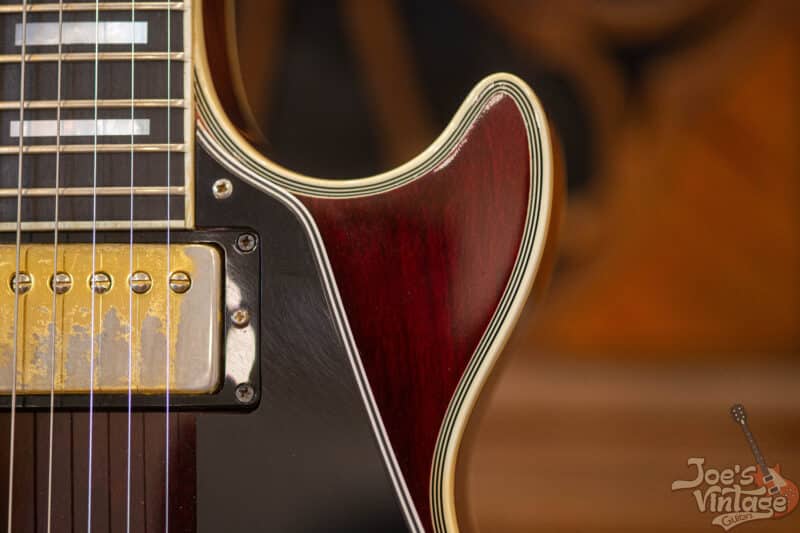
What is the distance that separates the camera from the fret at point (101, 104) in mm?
469

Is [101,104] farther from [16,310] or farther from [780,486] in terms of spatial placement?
[780,486]

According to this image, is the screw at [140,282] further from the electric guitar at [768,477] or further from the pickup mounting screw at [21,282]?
the electric guitar at [768,477]

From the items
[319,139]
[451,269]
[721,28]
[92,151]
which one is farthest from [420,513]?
[721,28]

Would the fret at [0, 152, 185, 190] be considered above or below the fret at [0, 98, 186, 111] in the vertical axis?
below

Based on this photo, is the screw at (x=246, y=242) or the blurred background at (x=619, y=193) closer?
the screw at (x=246, y=242)

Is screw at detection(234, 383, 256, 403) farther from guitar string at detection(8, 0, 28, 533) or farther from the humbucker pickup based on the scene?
guitar string at detection(8, 0, 28, 533)

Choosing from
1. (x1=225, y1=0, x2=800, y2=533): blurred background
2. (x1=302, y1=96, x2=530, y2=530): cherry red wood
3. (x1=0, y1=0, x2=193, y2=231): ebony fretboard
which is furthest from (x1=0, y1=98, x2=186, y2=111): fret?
(x1=225, y1=0, x2=800, y2=533): blurred background

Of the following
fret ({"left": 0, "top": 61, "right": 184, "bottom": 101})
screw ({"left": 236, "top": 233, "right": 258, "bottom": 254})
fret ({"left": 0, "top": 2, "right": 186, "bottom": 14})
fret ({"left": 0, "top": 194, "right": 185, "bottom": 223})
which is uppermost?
fret ({"left": 0, "top": 2, "right": 186, "bottom": 14})

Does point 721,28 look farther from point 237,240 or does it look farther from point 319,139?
point 237,240

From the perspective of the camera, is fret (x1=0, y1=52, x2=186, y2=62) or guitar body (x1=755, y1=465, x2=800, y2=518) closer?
fret (x1=0, y1=52, x2=186, y2=62)

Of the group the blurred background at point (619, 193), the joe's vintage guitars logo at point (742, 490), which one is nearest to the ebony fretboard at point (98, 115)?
the blurred background at point (619, 193)

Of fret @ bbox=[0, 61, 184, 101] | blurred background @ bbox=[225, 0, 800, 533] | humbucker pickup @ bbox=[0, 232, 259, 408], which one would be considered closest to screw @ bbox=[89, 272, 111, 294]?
humbucker pickup @ bbox=[0, 232, 259, 408]

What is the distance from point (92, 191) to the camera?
0.46m

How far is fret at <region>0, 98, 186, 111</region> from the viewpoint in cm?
47
